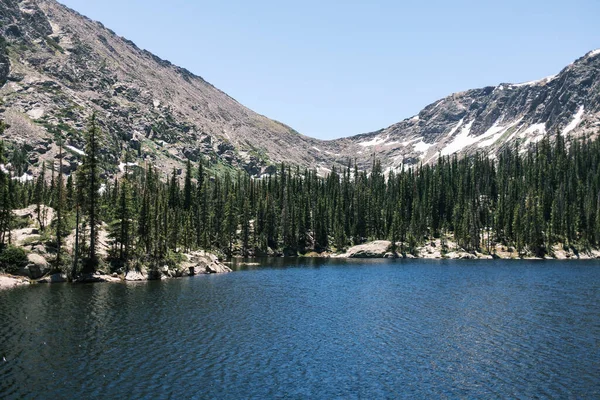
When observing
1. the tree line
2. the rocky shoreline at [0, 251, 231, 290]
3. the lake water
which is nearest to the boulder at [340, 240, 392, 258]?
the tree line

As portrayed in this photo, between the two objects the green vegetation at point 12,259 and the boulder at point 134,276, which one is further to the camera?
the boulder at point 134,276

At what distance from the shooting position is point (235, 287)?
76.9 meters

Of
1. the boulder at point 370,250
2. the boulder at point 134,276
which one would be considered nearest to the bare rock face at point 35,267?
the boulder at point 134,276

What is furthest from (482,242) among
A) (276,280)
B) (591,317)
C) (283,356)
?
(283,356)

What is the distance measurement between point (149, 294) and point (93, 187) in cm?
2817

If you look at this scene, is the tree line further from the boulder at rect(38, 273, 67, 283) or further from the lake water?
the lake water

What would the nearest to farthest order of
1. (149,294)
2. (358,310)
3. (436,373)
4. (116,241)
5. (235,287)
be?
(436,373), (358,310), (149,294), (235,287), (116,241)

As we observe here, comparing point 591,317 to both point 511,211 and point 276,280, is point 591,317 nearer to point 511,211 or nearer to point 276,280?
point 276,280

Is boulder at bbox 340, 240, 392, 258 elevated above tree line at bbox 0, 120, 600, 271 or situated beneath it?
situated beneath

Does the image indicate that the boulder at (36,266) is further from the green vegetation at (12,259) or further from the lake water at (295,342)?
the lake water at (295,342)

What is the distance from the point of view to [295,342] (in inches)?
1684

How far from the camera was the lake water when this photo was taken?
30.9m

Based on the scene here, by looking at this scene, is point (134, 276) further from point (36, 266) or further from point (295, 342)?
point (295, 342)

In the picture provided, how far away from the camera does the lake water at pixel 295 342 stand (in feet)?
101
